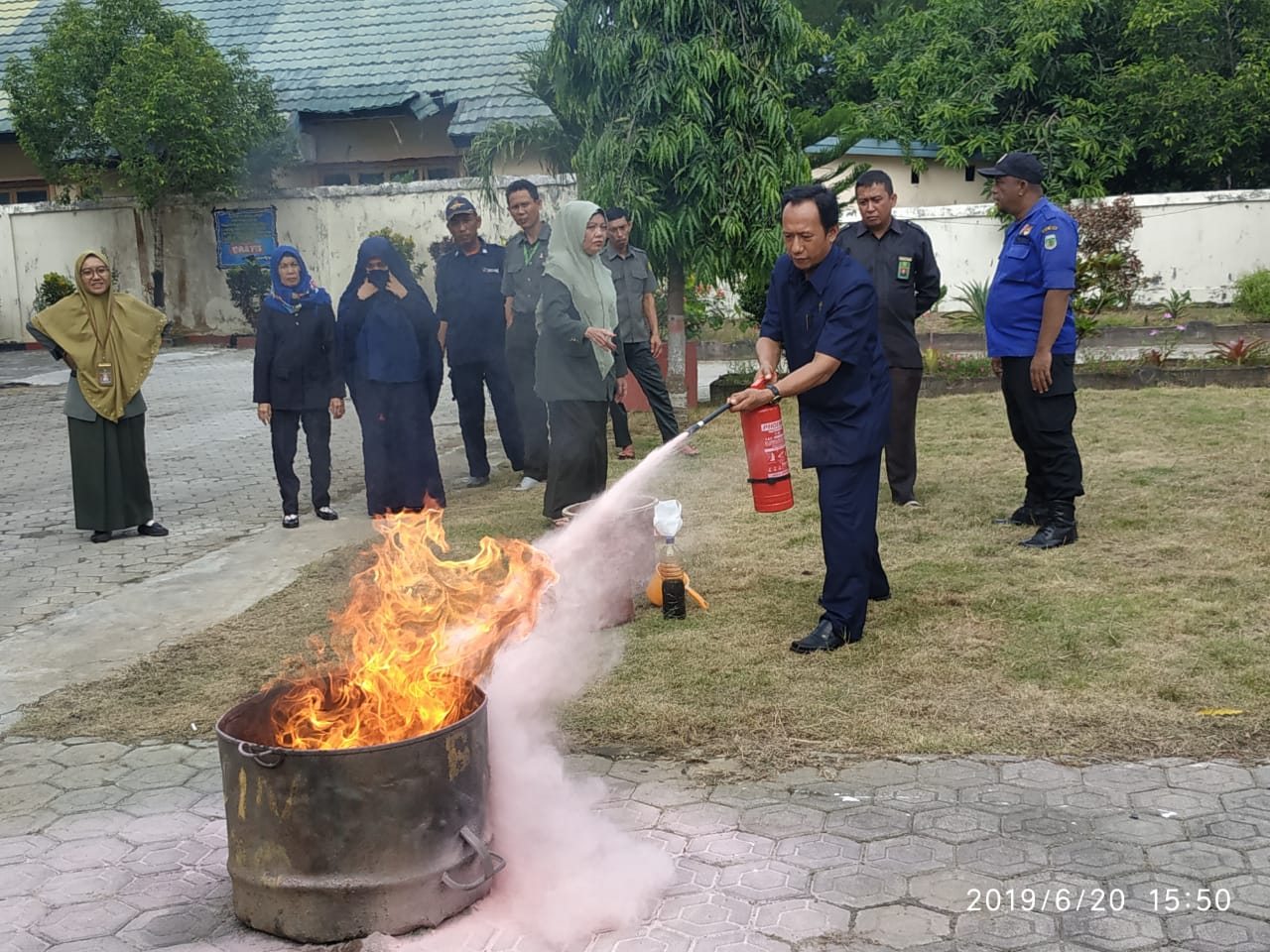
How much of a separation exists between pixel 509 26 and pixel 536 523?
1821cm

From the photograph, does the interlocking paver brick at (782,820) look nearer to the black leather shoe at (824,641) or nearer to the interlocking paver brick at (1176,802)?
the interlocking paver brick at (1176,802)

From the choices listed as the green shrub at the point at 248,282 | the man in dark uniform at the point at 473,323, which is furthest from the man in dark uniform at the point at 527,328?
the green shrub at the point at 248,282

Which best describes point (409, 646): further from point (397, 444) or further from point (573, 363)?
point (397, 444)

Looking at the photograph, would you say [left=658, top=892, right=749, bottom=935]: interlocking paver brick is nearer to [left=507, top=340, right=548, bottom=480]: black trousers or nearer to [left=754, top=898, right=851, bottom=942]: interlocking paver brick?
[left=754, top=898, right=851, bottom=942]: interlocking paver brick

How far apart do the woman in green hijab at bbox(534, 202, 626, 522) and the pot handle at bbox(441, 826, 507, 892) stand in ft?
11.6

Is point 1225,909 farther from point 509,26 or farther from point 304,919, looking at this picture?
point 509,26

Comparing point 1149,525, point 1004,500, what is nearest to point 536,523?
point 1004,500

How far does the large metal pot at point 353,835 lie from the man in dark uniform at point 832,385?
230 centimetres

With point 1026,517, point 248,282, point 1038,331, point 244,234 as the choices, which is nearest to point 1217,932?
point 1038,331

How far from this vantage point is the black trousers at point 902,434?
763cm

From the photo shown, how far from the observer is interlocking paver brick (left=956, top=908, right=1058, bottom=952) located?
3.20 metres

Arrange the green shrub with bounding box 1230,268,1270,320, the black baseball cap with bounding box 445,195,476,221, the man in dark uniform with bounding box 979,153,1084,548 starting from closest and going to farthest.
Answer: the man in dark uniform with bounding box 979,153,1084,548 → the black baseball cap with bounding box 445,195,476,221 → the green shrub with bounding box 1230,268,1270,320

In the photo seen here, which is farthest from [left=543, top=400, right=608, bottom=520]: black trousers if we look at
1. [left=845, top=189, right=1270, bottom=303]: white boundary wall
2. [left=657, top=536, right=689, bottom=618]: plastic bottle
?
[left=845, top=189, right=1270, bottom=303]: white boundary wall

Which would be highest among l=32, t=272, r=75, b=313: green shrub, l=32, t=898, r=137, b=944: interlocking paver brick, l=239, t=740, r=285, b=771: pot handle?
l=32, t=272, r=75, b=313: green shrub
